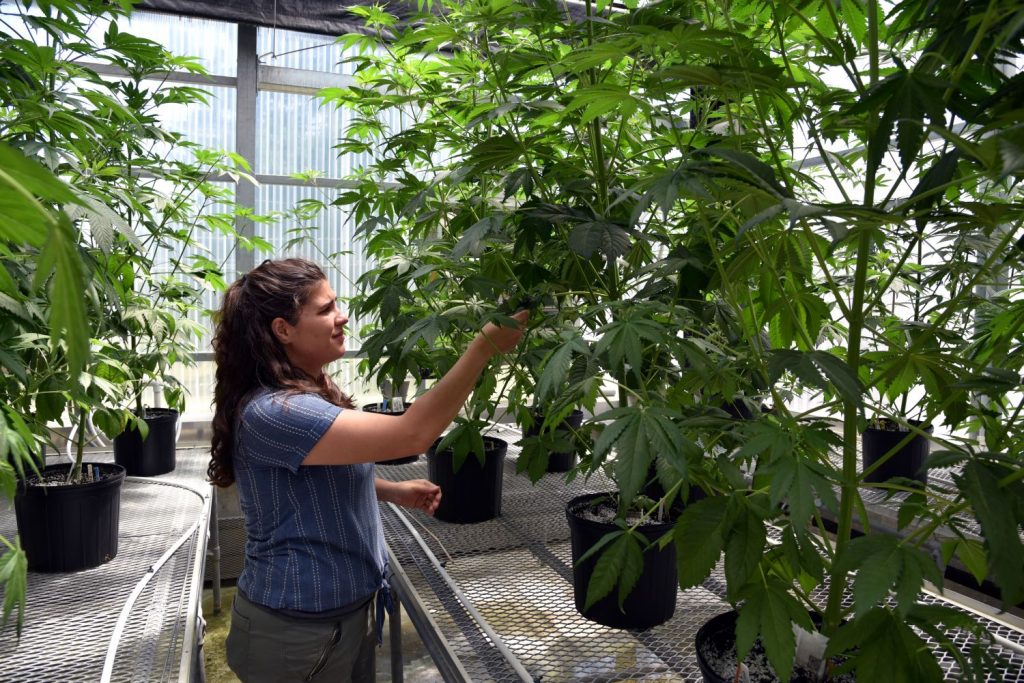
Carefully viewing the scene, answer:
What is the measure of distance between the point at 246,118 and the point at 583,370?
312 centimetres

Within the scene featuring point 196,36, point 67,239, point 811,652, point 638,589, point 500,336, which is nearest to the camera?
point 67,239

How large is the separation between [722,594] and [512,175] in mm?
765

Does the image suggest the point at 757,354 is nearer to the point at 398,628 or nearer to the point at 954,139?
the point at 954,139

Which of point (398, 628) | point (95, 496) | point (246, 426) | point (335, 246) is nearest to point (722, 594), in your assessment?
point (398, 628)

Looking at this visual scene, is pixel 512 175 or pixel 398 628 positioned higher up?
pixel 512 175

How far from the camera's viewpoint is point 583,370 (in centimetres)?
88

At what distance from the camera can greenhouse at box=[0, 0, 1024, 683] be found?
0.61 m

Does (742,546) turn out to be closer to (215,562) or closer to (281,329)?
(281,329)

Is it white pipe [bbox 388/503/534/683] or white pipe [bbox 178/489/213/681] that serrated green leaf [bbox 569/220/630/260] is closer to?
white pipe [bbox 388/503/534/683]

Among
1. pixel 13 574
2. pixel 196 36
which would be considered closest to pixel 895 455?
pixel 13 574

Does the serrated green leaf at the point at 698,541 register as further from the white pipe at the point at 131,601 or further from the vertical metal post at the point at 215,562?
the vertical metal post at the point at 215,562

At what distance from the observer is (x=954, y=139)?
51cm

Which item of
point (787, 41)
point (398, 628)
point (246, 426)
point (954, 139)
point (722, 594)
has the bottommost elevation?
point (398, 628)

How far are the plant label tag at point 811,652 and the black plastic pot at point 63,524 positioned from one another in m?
1.36
